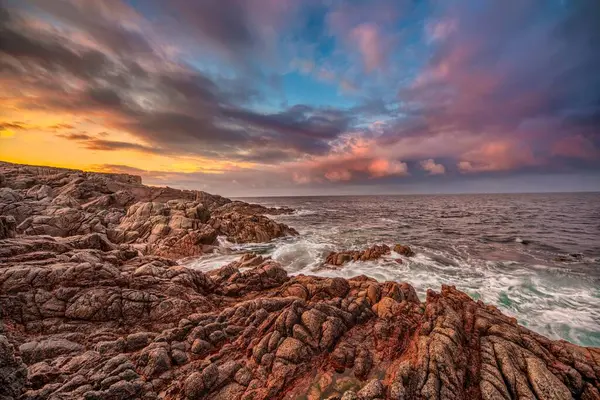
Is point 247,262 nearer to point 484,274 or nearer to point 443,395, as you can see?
point 443,395

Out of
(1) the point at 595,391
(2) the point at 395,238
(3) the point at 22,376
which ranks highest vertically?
(3) the point at 22,376

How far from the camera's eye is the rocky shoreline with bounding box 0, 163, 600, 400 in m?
7.93

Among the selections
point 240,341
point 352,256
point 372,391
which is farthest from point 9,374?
point 352,256

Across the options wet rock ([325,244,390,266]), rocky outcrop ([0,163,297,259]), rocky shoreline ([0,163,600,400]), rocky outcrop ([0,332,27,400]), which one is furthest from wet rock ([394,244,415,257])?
rocky outcrop ([0,332,27,400])

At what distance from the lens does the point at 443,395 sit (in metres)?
7.70

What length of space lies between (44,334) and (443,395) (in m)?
15.0

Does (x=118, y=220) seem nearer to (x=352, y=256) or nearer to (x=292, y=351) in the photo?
(x=352, y=256)

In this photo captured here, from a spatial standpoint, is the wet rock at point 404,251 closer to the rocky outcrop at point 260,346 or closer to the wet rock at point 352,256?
the wet rock at point 352,256

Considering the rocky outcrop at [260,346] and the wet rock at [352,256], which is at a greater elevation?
the rocky outcrop at [260,346]

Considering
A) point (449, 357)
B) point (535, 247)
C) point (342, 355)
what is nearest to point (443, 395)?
point (449, 357)

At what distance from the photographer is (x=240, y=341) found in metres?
10.4

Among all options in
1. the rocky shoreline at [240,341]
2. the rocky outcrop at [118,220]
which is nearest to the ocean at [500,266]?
the rocky outcrop at [118,220]

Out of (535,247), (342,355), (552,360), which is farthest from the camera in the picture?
(535,247)

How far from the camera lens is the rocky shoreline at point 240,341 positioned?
7926 mm
